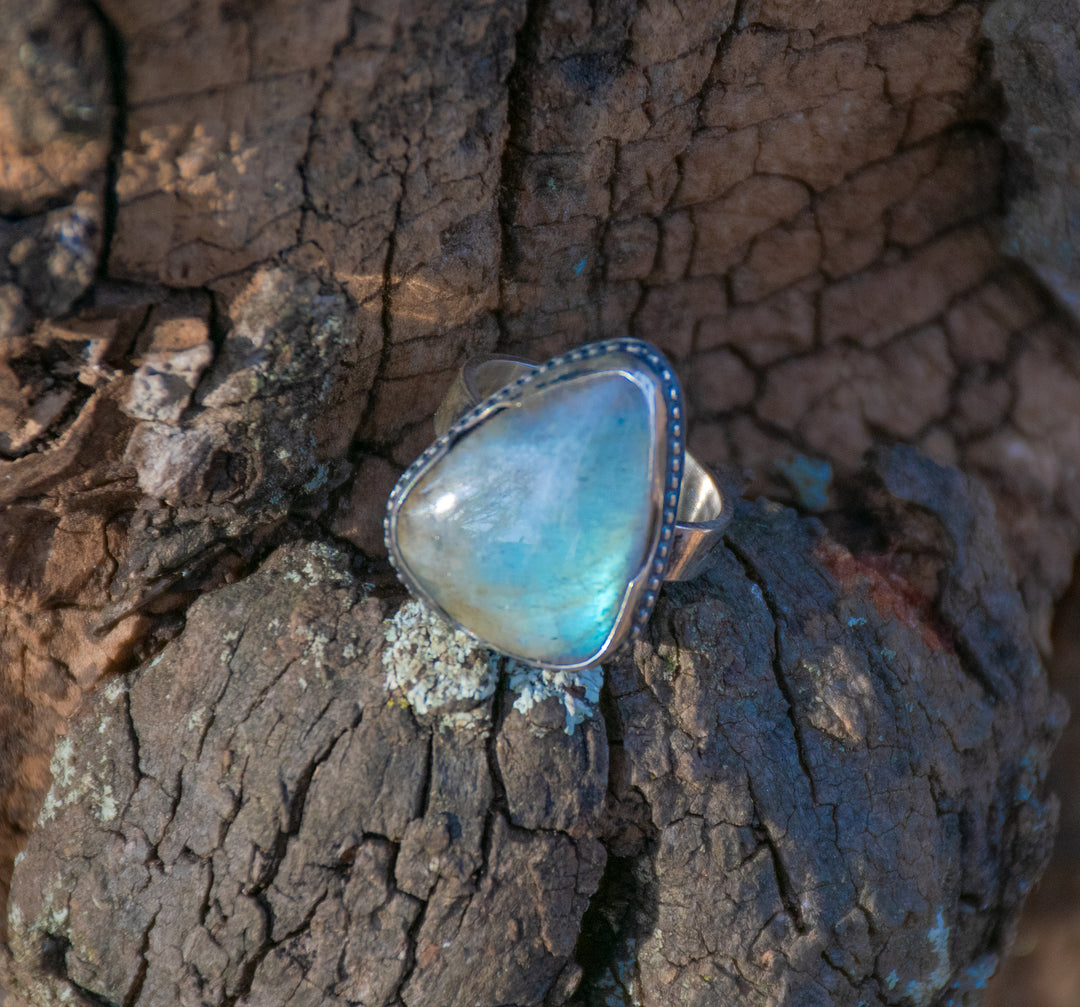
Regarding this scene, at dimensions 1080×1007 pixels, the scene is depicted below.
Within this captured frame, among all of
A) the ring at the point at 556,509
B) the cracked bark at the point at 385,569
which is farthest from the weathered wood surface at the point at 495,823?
the ring at the point at 556,509

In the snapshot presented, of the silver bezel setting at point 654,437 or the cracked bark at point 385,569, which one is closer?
the cracked bark at point 385,569

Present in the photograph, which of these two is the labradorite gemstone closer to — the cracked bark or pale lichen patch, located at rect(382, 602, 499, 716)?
pale lichen patch, located at rect(382, 602, 499, 716)

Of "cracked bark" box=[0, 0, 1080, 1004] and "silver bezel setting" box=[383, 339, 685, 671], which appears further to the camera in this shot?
"silver bezel setting" box=[383, 339, 685, 671]

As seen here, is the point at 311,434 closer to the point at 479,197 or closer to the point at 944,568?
the point at 479,197

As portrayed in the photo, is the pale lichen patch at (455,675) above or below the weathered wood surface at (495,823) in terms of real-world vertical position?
above

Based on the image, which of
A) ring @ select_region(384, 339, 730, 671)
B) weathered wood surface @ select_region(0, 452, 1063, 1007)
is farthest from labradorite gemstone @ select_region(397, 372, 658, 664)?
weathered wood surface @ select_region(0, 452, 1063, 1007)

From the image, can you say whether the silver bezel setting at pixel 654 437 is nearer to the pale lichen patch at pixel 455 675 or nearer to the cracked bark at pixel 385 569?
the pale lichen patch at pixel 455 675

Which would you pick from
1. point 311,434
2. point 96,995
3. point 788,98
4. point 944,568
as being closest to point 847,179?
point 788,98
